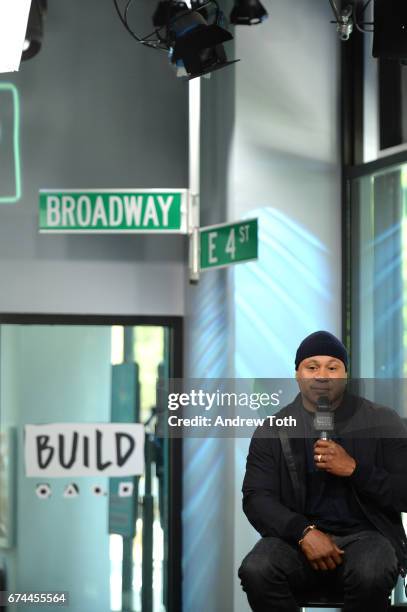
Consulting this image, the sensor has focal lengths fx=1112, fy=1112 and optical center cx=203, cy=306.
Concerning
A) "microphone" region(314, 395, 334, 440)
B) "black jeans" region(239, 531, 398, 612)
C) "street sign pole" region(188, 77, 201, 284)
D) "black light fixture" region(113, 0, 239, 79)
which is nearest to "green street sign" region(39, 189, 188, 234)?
"street sign pole" region(188, 77, 201, 284)

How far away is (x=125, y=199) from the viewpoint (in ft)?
17.0

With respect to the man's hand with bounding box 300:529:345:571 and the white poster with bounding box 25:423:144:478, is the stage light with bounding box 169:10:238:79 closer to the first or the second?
the white poster with bounding box 25:423:144:478

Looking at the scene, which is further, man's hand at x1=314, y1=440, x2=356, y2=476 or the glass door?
the glass door

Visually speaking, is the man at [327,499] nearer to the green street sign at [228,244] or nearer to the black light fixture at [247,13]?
the green street sign at [228,244]

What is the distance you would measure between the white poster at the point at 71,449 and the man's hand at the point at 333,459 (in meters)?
1.72

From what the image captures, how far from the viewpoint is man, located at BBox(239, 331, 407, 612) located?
3477 mm

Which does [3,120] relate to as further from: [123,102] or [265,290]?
[265,290]

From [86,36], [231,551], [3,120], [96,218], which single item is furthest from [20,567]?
[86,36]

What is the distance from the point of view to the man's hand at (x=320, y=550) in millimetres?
3471

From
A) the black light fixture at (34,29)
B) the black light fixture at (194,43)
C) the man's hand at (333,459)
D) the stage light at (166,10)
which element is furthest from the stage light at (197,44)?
the man's hand at (333,459)

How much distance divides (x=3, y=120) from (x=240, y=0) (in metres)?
1.58

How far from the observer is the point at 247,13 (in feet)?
16.6

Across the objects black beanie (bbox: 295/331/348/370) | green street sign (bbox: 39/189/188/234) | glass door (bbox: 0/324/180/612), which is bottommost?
glass door (bbox: 0/324/180/612)

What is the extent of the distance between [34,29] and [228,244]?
148cm
